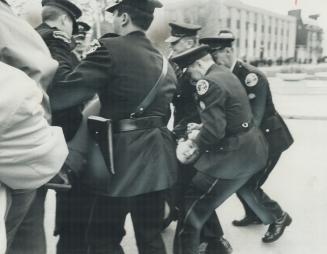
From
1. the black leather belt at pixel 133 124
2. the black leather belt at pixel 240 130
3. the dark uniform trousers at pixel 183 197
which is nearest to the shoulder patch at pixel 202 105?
the black leather belt at pixel 240 130

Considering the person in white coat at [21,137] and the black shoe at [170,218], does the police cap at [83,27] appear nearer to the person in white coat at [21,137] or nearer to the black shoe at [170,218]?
the black shoe at [170,218]

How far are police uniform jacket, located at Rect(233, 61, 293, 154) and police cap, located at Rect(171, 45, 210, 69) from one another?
0.84 metres

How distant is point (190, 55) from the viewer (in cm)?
302

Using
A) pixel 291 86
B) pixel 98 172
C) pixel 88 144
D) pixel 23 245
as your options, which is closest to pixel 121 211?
pixel 98 172

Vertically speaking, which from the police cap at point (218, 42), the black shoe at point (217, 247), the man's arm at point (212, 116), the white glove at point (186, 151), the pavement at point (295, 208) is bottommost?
the pavement at point (295, 208)

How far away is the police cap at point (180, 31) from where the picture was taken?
3.94 meters

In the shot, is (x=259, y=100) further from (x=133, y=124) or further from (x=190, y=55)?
(x=133, y=124)

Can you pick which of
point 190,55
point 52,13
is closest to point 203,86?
point 190,55

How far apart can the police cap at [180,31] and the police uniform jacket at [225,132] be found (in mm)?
976

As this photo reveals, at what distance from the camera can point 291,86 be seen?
1970 cm

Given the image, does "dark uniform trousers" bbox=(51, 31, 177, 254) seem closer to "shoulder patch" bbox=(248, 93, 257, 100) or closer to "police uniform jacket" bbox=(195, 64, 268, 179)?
"police uniform jacket" bbox=(195, 64, 268, 179)

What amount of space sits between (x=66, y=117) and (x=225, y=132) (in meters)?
1.22

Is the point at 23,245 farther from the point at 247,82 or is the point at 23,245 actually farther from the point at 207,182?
the point at 247,82

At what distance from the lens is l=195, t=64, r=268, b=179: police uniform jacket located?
288 cm
